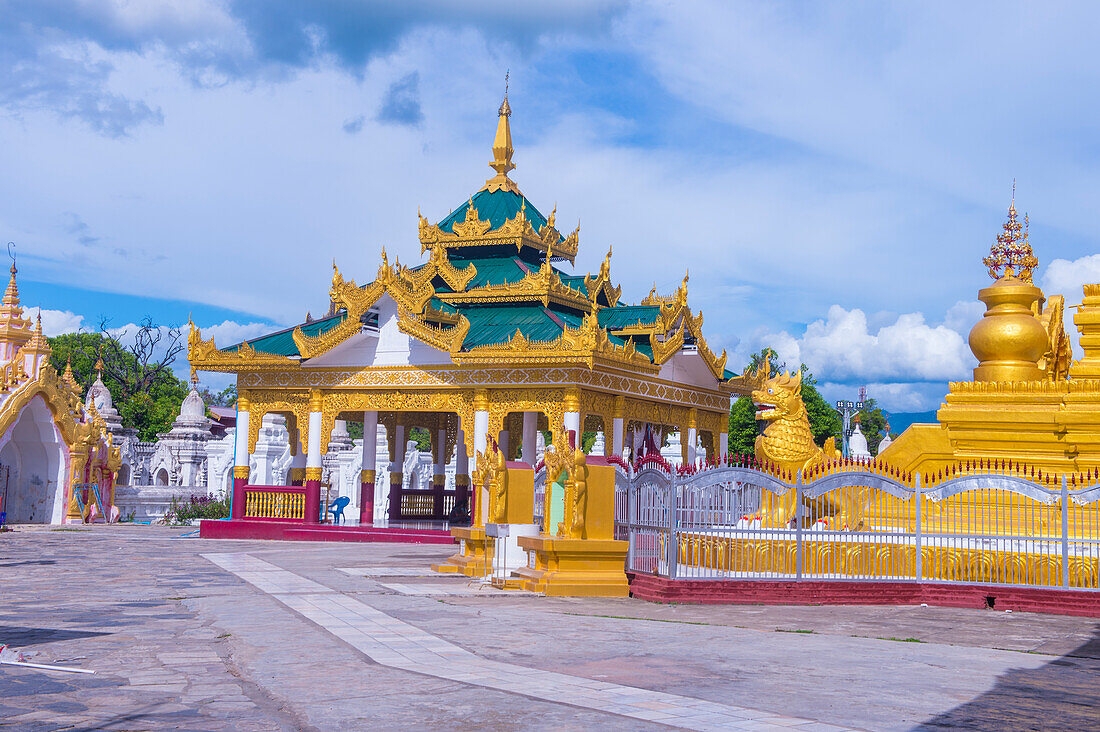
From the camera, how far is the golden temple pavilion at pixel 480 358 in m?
25.0

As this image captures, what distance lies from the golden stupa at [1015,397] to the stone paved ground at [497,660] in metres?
4.17

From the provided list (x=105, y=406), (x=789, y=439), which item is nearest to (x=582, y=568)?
(x=789, y=439)

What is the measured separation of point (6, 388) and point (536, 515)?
66.0 feet

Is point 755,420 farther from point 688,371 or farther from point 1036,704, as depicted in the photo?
point 1036,704

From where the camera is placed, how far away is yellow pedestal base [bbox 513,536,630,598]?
47.9 ft

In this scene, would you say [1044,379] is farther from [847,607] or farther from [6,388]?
[6,388]

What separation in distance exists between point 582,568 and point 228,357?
16224mm

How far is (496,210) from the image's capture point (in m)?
30.6

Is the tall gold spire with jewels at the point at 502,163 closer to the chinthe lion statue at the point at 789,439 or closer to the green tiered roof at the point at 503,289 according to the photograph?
the green tiered roof at the point at 503,289

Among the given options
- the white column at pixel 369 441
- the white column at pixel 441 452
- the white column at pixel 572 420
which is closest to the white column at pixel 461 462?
the white column at pixel 441 452

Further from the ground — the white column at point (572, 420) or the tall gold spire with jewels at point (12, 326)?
the tall gold spire with jewels at point (12, 326)

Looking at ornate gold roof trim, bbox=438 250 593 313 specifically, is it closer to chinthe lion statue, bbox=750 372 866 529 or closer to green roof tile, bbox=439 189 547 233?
green roof tile, bbox=439 189 547 233

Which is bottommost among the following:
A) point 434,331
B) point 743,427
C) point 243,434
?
point 243,434

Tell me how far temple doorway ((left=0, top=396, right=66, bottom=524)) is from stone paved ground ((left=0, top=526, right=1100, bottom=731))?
17.9 metres
